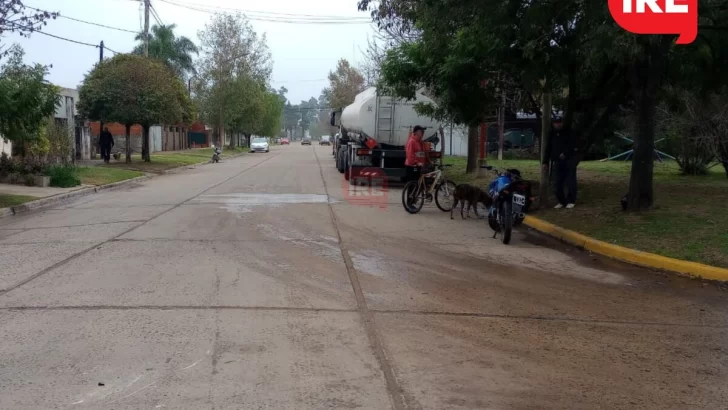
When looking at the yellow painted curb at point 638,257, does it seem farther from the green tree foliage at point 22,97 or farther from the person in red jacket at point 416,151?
the green tree foliage at point 22,97

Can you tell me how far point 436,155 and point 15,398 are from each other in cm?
1474

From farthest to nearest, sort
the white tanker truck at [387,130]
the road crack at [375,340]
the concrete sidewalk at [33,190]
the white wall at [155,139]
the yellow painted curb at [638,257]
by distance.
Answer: the white wall at [155,139], the white tanker truck at [387,130], the concrete sidewalk at [33,190], the yellow painted curb at [638,257], the road crack at [375,340]

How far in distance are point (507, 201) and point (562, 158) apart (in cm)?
257

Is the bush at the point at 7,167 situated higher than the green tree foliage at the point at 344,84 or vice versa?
the green tree foliage at the point at 344,84

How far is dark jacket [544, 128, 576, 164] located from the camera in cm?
1227

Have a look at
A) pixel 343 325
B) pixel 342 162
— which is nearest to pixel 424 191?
pixel 343 325

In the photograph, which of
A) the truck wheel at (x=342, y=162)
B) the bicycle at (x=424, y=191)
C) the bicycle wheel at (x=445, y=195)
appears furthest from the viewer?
the truck wheel at (x=342, y=162)

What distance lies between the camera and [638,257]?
8.80 metres

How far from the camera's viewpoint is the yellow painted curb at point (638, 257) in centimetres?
787

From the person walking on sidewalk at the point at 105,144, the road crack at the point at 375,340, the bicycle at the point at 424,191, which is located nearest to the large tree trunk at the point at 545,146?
the bicycle at the point at 424,191

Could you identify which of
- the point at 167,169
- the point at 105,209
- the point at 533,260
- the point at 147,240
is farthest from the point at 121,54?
the point at 533,260

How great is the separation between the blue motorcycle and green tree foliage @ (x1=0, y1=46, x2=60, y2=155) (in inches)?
410

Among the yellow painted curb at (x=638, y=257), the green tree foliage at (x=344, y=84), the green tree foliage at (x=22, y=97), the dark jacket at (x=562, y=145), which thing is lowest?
the yellow painted curb at (x=638, y=257)

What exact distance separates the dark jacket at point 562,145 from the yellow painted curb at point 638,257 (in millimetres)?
1693
